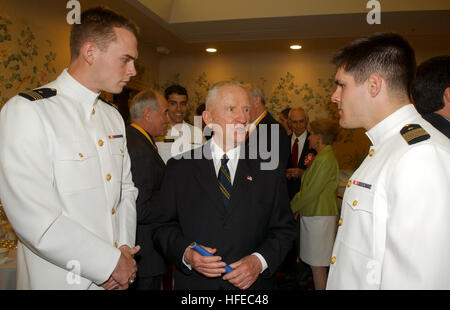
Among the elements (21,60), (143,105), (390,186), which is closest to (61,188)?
(390,186)

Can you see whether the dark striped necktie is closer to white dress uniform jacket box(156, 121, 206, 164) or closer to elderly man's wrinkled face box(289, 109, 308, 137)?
white dress uniform jacket box(156, 121, 206, 164)

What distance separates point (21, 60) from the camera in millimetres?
3143

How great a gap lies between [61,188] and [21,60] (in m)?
2.60

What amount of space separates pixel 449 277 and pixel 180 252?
3.18 ft

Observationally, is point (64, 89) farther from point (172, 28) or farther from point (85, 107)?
point (172, 28)

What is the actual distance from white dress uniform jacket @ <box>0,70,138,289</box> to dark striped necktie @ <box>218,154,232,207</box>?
1.51 feet

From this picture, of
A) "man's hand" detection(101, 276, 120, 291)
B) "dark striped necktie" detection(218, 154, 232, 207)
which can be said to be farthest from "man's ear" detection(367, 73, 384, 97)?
"man's hand" detection(101, 276, 120, 291)

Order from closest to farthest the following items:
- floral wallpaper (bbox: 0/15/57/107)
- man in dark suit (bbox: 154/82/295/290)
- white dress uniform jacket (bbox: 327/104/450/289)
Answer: white dress uniform jacket (bbox: 327/104/450/289)
man in dark suit (bbox: 154/82/295/290)
floral wallpaper (bbox: 0/15/57/107)

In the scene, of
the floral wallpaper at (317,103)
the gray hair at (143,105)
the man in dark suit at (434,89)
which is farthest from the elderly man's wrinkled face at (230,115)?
the floral wallpaper at (317,103)

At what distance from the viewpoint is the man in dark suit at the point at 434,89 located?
163 centimetres

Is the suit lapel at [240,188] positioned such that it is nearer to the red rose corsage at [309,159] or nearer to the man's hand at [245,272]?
the man's hand at [245,272]

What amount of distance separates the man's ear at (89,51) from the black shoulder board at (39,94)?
18 centimetres

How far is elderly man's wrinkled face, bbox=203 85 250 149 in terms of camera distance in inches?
61.9

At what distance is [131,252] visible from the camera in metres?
1.38
